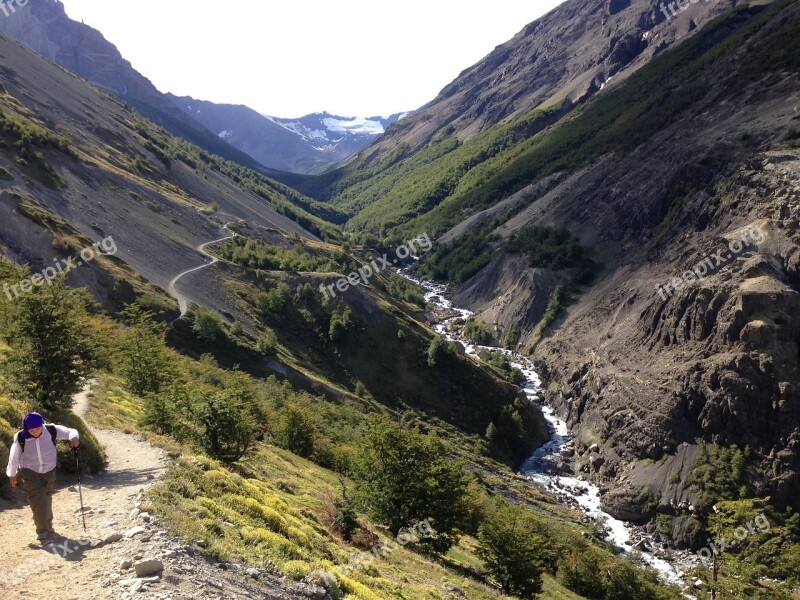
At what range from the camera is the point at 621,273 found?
94375 mm

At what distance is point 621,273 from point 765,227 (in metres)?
25.3

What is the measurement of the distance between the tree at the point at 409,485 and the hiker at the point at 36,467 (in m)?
18.9

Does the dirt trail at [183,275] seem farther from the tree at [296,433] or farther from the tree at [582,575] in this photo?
the tree at [582,575]

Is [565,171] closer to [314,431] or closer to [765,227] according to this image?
[765,227]

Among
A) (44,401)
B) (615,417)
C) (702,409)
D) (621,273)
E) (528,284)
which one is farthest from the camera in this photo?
(528,284)

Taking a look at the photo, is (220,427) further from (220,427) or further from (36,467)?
(36,467)

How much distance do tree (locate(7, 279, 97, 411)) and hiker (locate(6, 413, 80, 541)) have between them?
303 inches

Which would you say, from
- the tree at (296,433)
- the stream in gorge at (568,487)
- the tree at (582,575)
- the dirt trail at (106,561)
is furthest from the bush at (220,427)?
the stream in gorge at (568,487)

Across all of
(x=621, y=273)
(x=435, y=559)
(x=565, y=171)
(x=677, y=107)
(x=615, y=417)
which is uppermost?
(x=677, y=107)

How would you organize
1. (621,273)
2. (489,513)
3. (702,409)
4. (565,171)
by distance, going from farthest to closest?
(565,171) → (621,273) → (702,409) → (489,513)

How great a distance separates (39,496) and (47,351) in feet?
31.1

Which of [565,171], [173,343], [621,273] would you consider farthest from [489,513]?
[565,171]

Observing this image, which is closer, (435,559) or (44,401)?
(44,401)

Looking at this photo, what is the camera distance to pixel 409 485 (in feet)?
91.9
